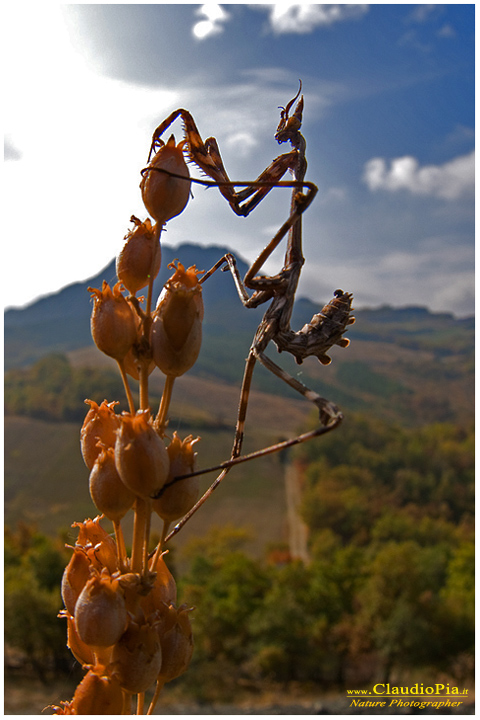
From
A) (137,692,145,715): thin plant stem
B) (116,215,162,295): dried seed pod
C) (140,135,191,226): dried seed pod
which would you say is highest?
(140,135,191,226): dried seed pod

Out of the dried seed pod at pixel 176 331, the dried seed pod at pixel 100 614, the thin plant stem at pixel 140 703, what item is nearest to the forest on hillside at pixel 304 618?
the thin plant stem at pixel 140 703

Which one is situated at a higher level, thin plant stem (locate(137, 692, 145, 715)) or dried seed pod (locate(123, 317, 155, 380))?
dried seed pod (locate(123, 317, 155, 380))

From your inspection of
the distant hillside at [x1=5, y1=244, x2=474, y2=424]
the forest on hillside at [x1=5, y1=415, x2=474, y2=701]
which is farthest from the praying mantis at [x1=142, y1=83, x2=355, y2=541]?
the distant hillside at [x1=5, y1=244, x2=474, y2=424]

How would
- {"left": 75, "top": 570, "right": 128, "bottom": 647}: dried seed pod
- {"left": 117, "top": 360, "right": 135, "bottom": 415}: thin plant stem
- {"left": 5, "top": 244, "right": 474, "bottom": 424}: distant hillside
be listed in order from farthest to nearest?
{"left": 5, "top": 244, "right": 474, "bottom": 424}: distant hillside
{"left": 117, "top": 360, "right": 135, "bottom": 415}: thin plant stem
{"left": 75, "top": 570, "right": 128, "bottom": 647}: dried seed pod

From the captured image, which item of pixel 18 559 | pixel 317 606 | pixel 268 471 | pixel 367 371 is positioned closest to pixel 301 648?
pixel 317 606

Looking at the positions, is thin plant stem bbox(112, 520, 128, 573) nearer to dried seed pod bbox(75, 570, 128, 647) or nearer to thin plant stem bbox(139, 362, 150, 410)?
dried seed pod bbox(75, 570, 128, 647)

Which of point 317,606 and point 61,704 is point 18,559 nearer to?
point 317,606

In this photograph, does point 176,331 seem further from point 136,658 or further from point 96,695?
point 96,695

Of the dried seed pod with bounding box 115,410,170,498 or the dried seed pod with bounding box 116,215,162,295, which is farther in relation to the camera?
the dried seed pod with bounding box 116,215,162,295
